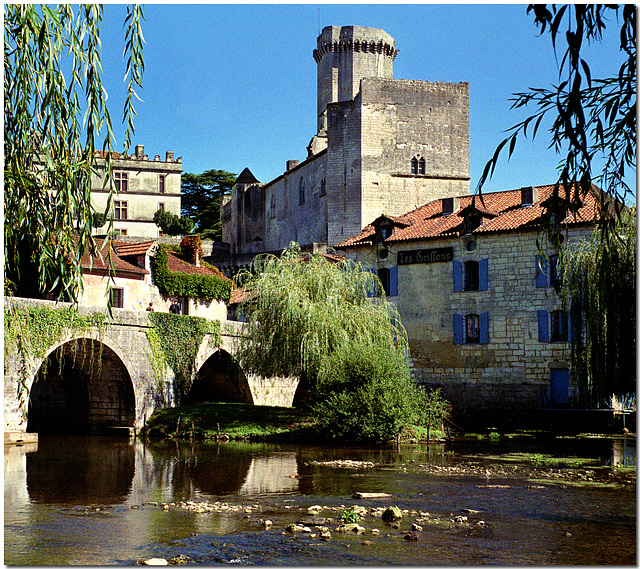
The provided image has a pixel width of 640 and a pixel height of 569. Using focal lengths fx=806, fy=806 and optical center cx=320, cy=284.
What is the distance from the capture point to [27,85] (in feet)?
20.5

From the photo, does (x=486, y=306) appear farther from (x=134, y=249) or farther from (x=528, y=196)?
(x=134, y=249)

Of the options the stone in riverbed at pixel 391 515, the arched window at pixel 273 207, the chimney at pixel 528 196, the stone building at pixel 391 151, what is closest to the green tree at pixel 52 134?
the stone in riverbed at pixel 391 515

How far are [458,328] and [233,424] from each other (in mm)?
9811

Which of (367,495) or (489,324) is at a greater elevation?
(489,324)

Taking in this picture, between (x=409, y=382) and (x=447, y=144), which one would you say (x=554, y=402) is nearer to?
(x=409, y=382)

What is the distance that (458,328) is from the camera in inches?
1176

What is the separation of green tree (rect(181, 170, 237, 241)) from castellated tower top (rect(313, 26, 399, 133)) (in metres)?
10.1

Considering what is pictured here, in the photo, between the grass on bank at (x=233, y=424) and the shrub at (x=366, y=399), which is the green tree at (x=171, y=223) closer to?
the grass on bank at (x=233, y=424)

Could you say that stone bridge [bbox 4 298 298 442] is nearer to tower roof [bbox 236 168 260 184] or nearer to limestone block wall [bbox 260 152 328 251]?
limestone block wall [bbox 260 152 328 251]

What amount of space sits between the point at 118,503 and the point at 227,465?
208 inches

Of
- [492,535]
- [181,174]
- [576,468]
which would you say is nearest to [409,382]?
[576,468]

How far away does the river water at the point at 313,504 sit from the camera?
350 inches

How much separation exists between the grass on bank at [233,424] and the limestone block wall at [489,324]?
5.65 m

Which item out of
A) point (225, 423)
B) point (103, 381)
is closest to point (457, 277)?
point (225, 423)
